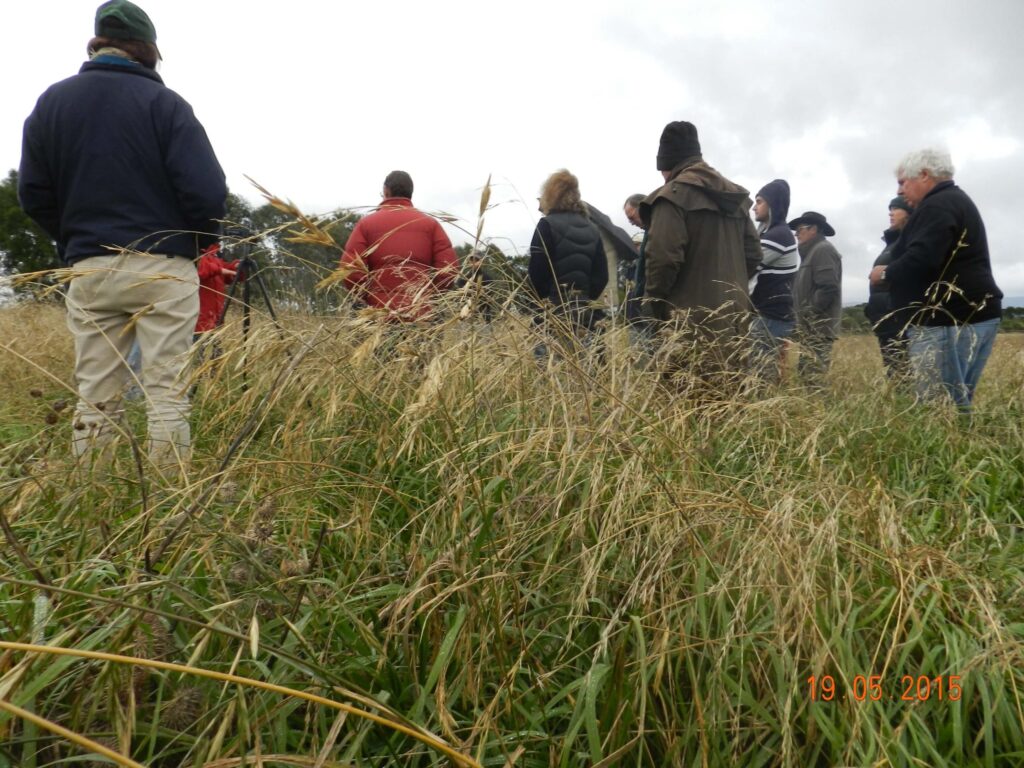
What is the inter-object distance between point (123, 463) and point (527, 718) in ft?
4.34

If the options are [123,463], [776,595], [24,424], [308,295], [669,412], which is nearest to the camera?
[776,595]

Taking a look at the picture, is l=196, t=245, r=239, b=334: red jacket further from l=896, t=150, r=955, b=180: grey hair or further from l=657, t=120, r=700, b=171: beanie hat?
l=896, t=150, r=955, b=180: grey hair

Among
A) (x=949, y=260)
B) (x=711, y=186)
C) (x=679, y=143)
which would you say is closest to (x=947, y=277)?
(x=949, y=260)

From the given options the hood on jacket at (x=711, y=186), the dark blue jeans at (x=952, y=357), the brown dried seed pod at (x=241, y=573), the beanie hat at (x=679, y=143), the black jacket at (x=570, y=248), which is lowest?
the brown dried seed pod at (x=241, y=573)

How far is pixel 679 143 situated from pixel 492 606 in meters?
3.22

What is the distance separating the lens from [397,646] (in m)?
1.35

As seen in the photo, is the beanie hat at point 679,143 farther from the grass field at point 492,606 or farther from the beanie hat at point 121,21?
the beanie hat at point 121,21

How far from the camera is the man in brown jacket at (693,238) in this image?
365 cm

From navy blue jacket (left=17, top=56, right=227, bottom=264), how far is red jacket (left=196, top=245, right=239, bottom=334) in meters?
0.24

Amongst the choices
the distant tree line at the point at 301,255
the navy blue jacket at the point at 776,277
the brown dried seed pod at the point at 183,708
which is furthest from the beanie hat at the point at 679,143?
the brown dried seed pod at the point at 183,708

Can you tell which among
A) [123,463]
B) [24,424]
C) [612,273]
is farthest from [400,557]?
[612,273]

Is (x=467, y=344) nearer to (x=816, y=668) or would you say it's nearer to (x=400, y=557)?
(x=400, y=557)

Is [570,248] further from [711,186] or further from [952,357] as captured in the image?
[952,357]

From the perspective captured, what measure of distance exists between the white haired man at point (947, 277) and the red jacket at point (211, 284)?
10.9 feet
